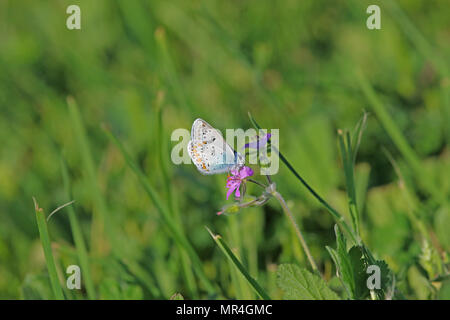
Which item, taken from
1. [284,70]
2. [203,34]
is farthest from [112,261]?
[203,34]

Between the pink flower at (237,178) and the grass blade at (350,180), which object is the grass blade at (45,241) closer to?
the pink flower at (237,178)

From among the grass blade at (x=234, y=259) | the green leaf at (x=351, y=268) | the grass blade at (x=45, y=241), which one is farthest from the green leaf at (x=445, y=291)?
the grass blade at (x=45, y=241)

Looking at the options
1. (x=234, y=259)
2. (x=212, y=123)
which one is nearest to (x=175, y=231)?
(x=234, y=259)

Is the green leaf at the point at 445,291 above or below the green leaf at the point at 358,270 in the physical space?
below

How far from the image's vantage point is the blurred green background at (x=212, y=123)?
119 centimetres

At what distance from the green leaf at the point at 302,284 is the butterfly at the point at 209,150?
19 centimetres

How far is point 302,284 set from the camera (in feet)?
2.75

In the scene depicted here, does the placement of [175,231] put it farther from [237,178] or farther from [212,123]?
[212,123]

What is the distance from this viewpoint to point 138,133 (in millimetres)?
1822

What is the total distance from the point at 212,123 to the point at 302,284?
34.6 inches

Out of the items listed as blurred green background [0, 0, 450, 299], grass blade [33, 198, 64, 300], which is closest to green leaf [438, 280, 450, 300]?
blurred green background [0, 0, 450, 299]

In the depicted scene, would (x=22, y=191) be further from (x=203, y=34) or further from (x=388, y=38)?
(x=388, y=38)

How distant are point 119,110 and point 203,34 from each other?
0.55 metres

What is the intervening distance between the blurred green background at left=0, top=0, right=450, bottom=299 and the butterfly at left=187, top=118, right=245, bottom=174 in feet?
0.94
